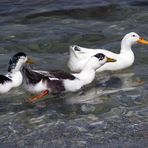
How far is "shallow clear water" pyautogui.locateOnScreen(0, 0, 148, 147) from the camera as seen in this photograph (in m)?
8.66

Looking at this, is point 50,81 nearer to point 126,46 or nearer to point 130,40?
point 126,46

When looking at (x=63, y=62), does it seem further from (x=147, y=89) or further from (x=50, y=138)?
(x=50, y=138)

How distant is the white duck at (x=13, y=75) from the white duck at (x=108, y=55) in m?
0.98

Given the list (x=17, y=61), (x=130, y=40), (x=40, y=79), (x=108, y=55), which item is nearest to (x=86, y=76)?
(x=40, y=79)

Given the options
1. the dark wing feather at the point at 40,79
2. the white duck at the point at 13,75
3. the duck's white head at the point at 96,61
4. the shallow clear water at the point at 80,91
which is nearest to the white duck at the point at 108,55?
the shallow clear water at the point at 80,91

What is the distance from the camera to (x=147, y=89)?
34.6 ft

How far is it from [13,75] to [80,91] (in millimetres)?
1328

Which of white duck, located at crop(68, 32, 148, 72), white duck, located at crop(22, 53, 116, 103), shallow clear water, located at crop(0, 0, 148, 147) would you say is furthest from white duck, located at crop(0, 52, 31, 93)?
white duck, located at crop(68, 32, 148, 72)

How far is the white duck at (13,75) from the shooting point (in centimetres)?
1079

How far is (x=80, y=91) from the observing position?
35.8 feet

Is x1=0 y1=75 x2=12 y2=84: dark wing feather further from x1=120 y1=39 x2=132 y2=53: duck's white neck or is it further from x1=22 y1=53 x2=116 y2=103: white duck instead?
x1=120 y1=39 x2=132 y2=53: duck's white neck

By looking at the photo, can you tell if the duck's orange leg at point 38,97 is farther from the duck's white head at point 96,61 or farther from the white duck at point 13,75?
the duck's white head at point 96,61

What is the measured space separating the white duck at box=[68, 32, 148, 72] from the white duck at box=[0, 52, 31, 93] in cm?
98

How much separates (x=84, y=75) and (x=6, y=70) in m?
1.86
